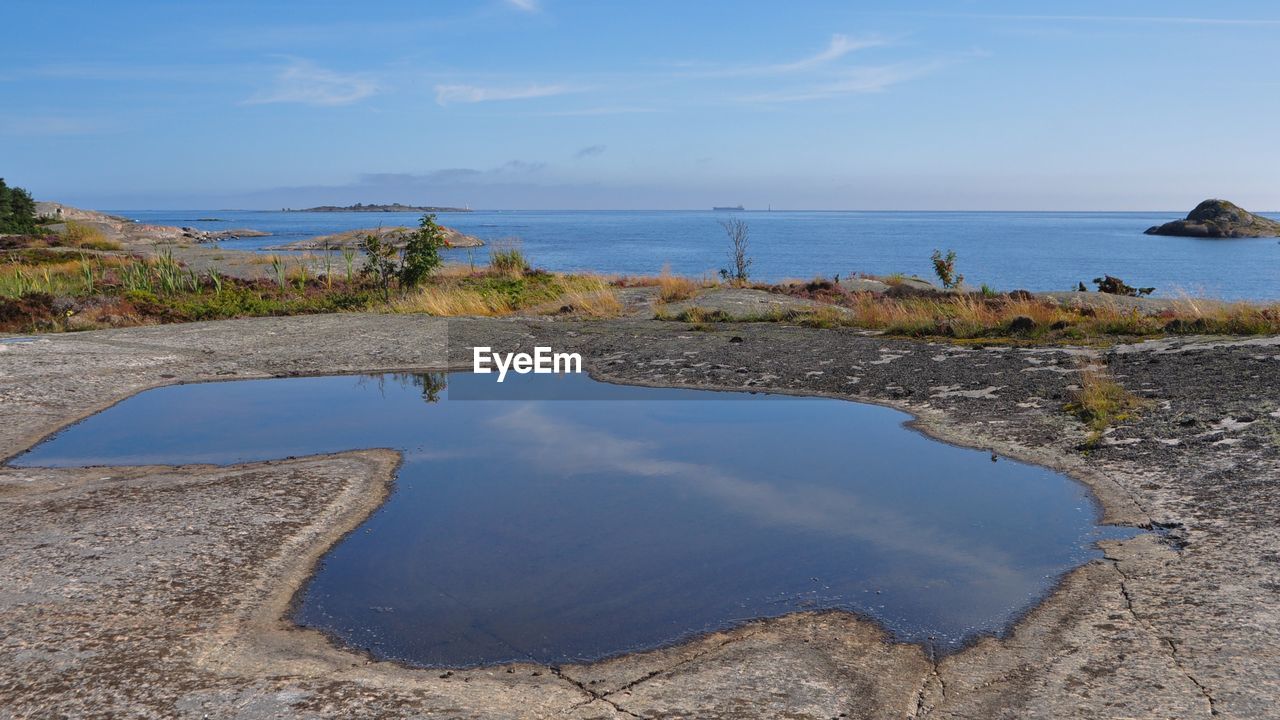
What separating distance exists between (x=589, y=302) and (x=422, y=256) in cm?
517

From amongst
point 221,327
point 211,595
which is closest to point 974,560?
point 211,595

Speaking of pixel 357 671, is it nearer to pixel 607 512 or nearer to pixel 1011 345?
pixel 607 512

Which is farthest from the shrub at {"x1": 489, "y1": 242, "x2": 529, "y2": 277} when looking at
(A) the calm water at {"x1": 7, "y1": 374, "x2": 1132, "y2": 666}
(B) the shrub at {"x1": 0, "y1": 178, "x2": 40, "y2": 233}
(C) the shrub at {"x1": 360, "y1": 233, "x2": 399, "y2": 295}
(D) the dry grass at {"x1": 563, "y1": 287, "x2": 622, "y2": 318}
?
(B) the shrub at {"x1": 0, "y1": 178, "x2": 40, "y2": 233}

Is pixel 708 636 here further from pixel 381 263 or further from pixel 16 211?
pixel 16 211

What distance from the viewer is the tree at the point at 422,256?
24.4m

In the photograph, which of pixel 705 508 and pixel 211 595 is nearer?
pixel 211 595

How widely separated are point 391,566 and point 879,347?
34.6 feet

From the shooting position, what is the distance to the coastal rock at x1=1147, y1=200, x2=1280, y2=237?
10819cm

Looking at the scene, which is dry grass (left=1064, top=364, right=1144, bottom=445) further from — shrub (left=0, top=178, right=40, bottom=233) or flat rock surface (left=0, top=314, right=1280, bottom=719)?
shrub (left=0, top=178, right=40, bottom=233)

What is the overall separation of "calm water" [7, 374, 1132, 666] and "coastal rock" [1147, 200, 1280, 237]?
118 m

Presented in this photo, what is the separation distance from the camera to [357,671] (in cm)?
503

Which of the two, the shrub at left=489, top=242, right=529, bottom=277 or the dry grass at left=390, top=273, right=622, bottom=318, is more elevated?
the shrub at left=489, top=242, right=529, bottom=277

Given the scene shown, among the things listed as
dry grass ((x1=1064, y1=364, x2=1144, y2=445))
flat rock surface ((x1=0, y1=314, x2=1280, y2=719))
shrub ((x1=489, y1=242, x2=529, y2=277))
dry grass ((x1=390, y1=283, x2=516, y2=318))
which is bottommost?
flat rock surface ((x1=0, y1=314, x2=1280, y2=719))

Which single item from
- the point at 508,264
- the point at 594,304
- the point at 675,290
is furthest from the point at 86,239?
the point at 594,304
